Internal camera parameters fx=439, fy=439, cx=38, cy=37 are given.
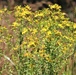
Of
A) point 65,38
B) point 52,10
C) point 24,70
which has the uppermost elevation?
point 52,10

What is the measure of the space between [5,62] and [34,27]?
47 cm

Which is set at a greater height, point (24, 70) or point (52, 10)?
point (52, 10)

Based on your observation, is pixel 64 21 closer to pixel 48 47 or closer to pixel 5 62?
pixel 48 47

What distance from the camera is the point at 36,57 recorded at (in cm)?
420

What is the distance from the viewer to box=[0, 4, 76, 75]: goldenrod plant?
4.17 meters

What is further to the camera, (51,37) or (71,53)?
(71,53)

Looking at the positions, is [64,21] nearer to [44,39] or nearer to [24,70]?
[44,39]

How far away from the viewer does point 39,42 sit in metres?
4.19

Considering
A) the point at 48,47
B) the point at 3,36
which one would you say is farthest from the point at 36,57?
the point at 3,36

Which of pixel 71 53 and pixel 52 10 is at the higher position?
pixel 52 10

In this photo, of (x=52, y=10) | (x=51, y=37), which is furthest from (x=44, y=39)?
(x=52, y=10)

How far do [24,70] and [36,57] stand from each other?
0.23 metres

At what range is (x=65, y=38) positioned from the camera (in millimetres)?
4301

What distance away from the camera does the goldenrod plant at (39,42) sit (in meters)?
4.17
